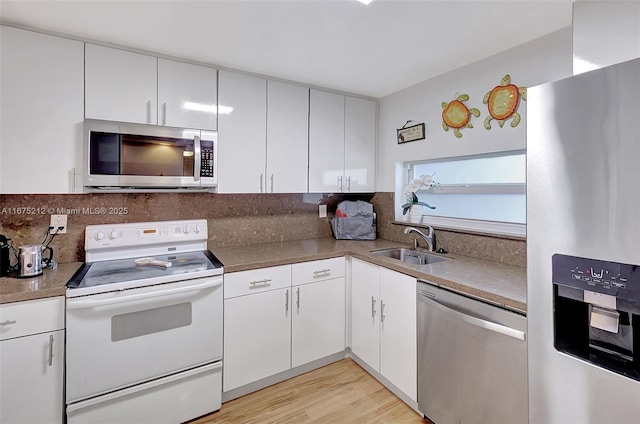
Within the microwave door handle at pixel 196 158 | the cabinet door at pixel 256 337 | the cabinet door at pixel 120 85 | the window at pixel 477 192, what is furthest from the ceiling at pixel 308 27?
the cabinet door at pixel 256 337

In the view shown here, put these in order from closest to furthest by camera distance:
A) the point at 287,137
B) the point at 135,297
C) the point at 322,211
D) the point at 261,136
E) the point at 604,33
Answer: the point at 604,33
the point at 135,297
the point at 261,136
the point at 287,137
the point at 322,211

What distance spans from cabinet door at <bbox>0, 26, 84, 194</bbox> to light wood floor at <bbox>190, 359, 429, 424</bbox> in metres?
1.66

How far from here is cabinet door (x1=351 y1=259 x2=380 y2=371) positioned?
7.02 feet

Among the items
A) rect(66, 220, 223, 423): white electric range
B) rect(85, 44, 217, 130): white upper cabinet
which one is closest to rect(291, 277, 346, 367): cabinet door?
rect(66, 220, 223, 423): white electric range

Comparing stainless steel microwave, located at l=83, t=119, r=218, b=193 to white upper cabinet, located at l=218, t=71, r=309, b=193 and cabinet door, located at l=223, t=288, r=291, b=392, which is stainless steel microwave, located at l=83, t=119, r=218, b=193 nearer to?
white upper cabinet, located at l=218, t=71, r=309, b=193

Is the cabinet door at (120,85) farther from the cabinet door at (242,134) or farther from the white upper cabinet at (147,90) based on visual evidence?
the cabinet door at (242,134)

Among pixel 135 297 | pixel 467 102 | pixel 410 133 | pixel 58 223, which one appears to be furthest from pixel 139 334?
pixel 467 102

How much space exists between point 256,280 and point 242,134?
1063 mm

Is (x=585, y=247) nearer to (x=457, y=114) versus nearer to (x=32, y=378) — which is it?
(x=457, y=114)

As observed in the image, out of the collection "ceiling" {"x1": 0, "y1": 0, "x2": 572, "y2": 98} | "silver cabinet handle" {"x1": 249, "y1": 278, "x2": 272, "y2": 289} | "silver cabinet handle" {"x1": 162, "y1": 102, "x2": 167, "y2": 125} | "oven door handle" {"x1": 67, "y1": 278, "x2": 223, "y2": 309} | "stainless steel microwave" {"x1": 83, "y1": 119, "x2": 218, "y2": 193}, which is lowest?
"silver cabinet handle" {"x1": 249, "y1": 278, "x2": 272, "y2": 289}

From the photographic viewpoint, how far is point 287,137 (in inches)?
97.0

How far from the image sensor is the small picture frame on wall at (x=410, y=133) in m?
2.52

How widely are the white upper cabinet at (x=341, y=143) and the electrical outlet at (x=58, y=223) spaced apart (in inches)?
67.1

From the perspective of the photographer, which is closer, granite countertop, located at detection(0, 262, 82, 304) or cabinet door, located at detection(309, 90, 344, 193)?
granite countertop, located at detection(0, 262, 82, 304)
